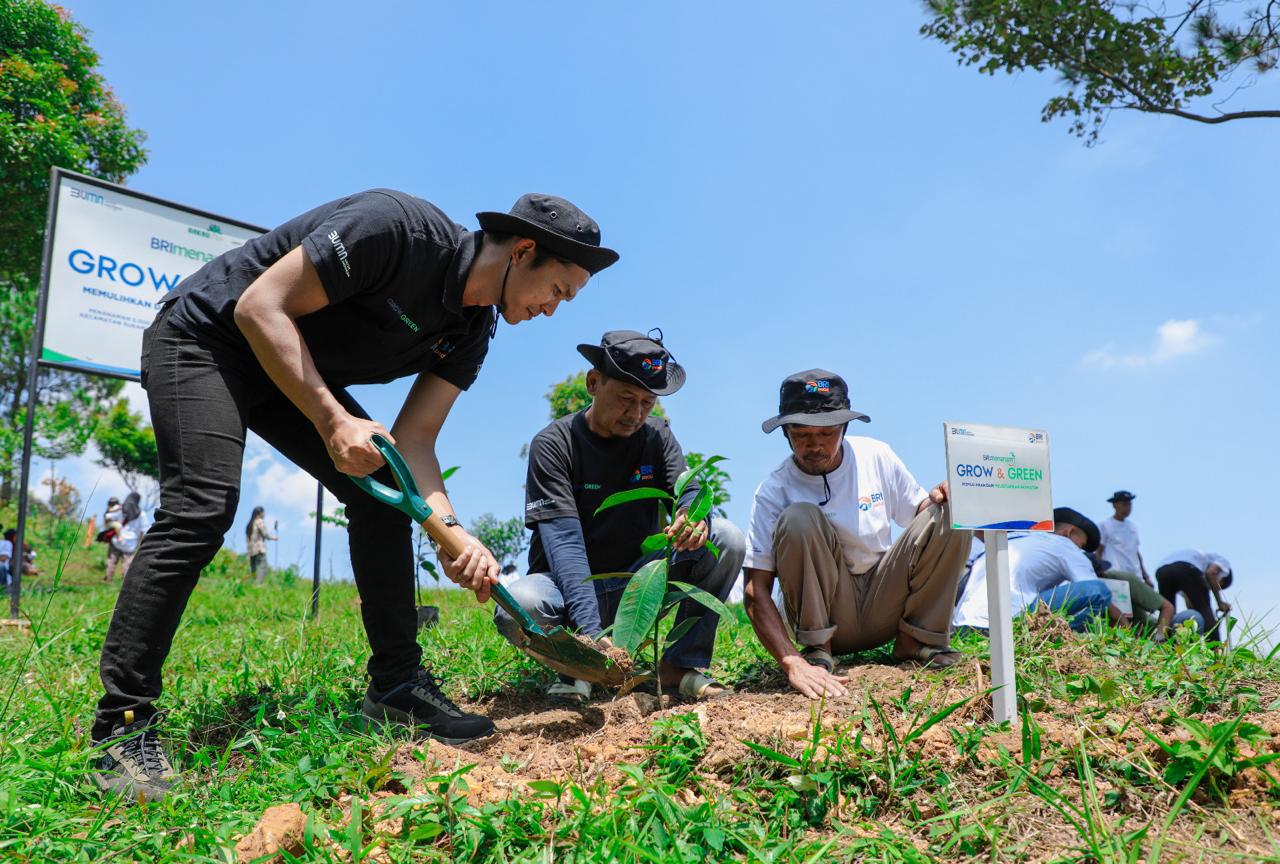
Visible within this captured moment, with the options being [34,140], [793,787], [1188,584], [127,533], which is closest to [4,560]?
[127,533]

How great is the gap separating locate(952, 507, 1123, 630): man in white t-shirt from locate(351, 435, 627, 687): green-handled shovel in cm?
231

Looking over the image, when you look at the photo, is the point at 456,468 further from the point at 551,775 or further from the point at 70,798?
the point at 70,798

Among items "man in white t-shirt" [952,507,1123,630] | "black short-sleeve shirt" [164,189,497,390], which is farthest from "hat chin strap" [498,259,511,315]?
"man in white t-shirt" [952,507,1123,630]

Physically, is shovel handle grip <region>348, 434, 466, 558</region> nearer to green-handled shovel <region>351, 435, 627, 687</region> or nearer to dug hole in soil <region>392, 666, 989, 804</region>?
green-handled shovel <region>351, 435, 627, 687</region>

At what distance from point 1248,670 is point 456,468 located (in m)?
2.54

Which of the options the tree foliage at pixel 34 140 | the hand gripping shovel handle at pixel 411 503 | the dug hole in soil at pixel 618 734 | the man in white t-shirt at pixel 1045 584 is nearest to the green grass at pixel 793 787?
the dug hole in soil at pixel 618 734

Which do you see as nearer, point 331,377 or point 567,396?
point 331,377

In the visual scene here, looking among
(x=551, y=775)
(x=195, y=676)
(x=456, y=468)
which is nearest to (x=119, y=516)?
(x=195, y=676)

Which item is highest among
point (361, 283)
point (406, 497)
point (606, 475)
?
point (361, 283)

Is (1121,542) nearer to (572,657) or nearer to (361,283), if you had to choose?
(572,657)

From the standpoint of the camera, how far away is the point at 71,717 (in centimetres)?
259

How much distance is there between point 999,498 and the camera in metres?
2.24

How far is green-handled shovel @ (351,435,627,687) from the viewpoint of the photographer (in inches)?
87.9

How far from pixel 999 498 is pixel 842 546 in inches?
37.4
